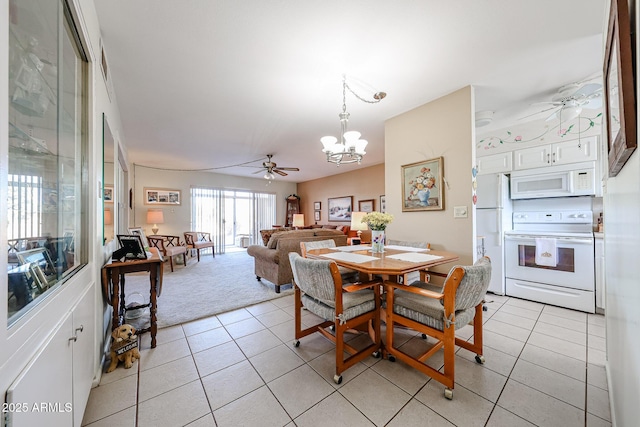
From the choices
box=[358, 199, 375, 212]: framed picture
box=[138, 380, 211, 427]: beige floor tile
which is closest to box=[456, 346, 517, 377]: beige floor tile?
box=[138, 380, 211, 427]: beige floor tile

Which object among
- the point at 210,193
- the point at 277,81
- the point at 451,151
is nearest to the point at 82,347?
the point at 277,81

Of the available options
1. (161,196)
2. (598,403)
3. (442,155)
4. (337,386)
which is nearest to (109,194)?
(337,386)

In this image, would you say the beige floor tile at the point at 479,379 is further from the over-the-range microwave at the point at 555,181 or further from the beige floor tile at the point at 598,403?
the over-the-range microwave at the point at 555,181

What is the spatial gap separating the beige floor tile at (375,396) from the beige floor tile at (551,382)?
870 millimetres

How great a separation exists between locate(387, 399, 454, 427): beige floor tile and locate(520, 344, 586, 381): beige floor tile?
1.08 metres

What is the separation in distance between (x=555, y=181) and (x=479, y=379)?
289 centimetres

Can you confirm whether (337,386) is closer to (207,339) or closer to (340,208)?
(207,339)

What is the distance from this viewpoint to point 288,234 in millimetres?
3732

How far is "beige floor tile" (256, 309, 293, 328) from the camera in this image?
2482mm

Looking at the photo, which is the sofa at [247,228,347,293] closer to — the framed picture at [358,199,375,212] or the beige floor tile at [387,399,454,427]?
the beige floor tile at [387,399,454,427]

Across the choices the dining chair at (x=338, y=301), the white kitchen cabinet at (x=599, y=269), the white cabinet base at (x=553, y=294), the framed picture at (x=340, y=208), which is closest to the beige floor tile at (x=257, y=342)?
the dining chair at (x=338, y=301)

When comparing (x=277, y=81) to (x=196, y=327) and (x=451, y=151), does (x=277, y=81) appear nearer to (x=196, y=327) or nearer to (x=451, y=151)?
(x=451, y=151)

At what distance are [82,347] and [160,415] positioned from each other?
575mm

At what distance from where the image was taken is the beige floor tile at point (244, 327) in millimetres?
2273
